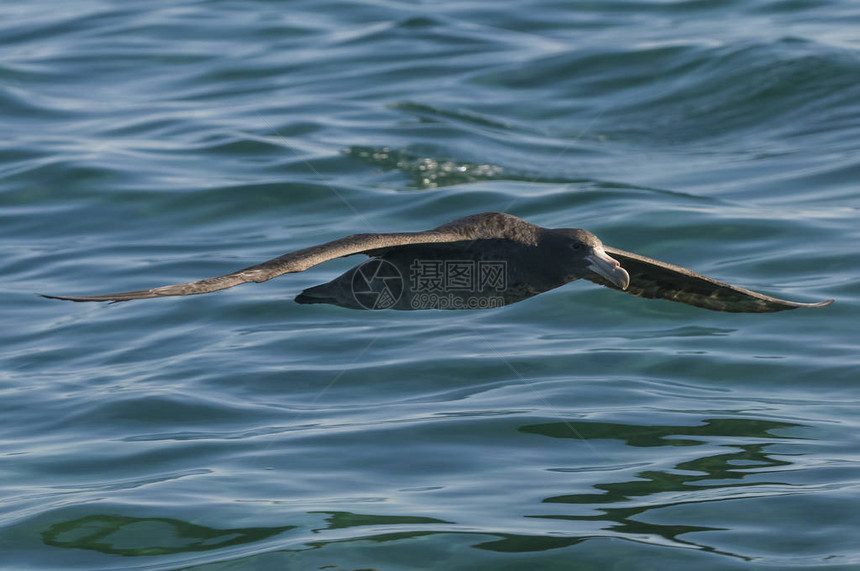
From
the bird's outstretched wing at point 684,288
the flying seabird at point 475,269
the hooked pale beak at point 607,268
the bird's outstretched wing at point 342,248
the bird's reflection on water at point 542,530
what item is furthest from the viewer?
the bird's outstretched wing at point 684,288

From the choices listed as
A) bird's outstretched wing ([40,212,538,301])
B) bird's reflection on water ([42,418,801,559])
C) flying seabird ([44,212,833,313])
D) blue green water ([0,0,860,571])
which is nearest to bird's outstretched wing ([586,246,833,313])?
flying seabird ([44,212,833,313])

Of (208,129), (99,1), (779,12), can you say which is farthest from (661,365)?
(99,1)

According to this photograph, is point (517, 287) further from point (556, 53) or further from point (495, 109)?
point (556, 53)

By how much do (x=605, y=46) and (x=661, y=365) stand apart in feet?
40.0

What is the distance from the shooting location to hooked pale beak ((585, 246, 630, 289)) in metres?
8.23

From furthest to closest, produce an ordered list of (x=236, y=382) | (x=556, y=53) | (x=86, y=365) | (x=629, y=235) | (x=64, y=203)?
(x=556, y=53)
(x=64, y=203)
(x=629, y=235)
(x=86, y=365)
(x=236, y=382)

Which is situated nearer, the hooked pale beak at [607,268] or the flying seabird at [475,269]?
the hooked pale beak at [607,268]

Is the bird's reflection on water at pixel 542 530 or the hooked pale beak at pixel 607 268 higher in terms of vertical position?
the hooked pale beak at pixel 607 268

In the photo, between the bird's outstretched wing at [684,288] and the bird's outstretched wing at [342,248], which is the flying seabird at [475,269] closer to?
the bird's outstretched wing at [342,248]

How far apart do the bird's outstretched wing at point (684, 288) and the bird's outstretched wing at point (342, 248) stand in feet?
2.44

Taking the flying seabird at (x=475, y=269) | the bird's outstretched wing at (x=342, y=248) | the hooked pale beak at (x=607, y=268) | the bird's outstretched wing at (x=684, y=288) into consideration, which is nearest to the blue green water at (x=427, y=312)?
the bird's outstretched wing at (x=684, y=288)

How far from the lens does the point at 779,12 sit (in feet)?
76.6

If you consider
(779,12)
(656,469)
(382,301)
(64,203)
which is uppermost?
(779,12)

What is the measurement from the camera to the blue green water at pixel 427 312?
25.3 ft
